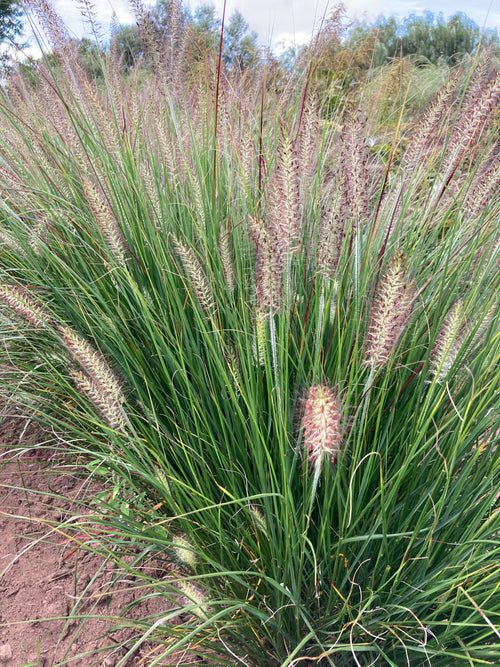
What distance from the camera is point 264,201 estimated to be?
2.12 meters

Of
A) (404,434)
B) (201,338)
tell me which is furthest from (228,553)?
(201,338)

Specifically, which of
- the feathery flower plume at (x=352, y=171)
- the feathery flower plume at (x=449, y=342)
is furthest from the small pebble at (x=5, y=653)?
the feathery flower plume at (x=352, y=171)

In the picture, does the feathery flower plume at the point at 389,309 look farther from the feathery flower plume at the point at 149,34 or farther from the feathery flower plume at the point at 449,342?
the feathery flower plume at the point at 149,34

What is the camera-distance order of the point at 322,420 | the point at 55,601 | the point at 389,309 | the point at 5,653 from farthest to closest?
the point at 55,601 → the point at 5,653 → the point at 389,309 → the point at 322,420

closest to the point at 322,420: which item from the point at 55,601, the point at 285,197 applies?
the point at 285,197

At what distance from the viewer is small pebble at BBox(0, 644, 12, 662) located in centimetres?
163

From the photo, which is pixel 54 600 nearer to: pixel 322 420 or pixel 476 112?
pixel 322 420

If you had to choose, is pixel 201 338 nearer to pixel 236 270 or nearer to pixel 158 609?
pixel 236 270

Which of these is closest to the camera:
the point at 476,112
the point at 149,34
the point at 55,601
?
the point at 476,112

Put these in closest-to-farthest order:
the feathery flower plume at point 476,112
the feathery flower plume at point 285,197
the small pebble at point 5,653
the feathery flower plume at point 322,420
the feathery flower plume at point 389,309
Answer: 1. the feathery flower plume at point 322,420
2. the feathery flower plume at point 389,309
3. the feathery flower plume at point 285,197
4. the feathery flower plume at point 476,112
5. the small pebble at point 5,653

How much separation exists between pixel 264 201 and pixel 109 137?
32.3 inches

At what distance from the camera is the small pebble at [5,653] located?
1.63 metres

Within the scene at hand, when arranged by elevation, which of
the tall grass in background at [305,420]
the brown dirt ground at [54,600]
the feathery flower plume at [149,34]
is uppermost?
the feathery flower plume at [149,34]

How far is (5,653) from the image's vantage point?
165cm
